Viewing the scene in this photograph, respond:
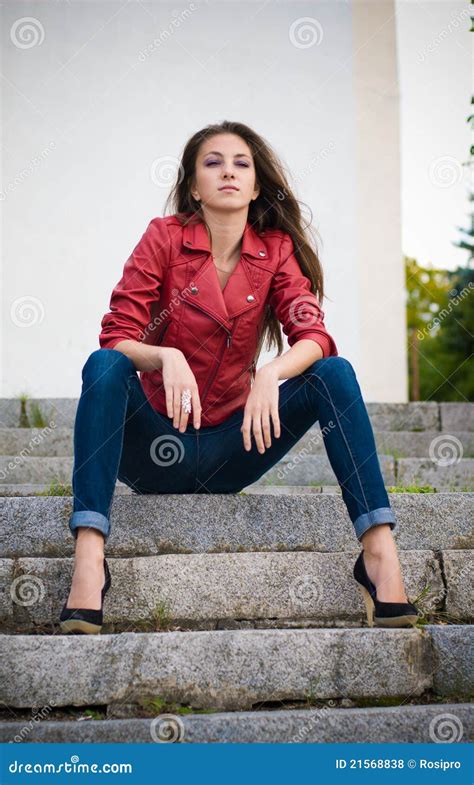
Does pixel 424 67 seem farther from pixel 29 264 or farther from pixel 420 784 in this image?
pixel 420 784

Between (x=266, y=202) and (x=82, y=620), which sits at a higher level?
(x=266, y=202)

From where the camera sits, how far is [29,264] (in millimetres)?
5441

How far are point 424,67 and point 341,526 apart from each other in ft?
17.6

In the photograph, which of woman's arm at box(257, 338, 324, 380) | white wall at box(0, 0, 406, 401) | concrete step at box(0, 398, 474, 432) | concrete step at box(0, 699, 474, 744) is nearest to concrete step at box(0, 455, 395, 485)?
concrete step at box(0, 398, 474, 432)

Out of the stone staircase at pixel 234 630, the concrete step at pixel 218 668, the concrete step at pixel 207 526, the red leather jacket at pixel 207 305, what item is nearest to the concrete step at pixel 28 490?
the stone staircase at pixel 234 630

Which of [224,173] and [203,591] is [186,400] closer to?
[203,591]

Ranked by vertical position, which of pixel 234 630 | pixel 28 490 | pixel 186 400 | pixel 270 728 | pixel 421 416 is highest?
pixel 421 416

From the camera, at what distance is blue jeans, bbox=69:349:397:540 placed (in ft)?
7.02

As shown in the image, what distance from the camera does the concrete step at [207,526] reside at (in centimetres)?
242

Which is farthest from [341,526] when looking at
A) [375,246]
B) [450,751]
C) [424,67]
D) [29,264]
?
[424,67]

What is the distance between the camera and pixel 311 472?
3.68 meters

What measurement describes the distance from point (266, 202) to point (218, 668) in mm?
1619

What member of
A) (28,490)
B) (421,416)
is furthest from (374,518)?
(421,416)

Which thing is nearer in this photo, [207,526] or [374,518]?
[374,518]
